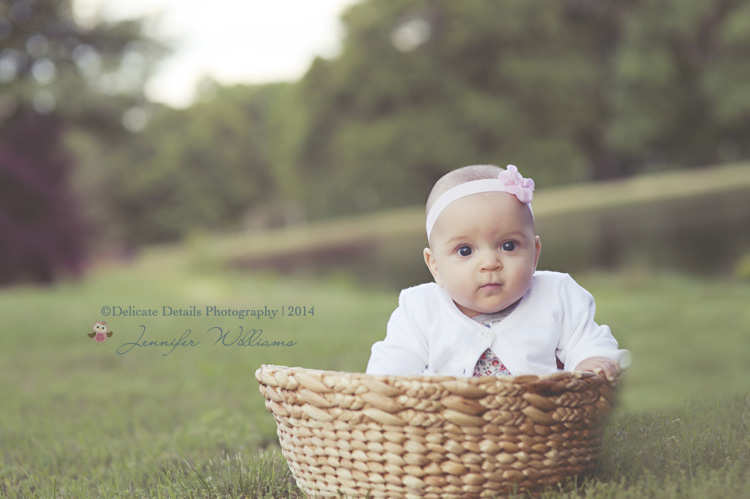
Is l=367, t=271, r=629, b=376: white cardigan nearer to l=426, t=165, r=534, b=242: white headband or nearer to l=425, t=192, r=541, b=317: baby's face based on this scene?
l=425, t=192, r=541, b=317: baby's face

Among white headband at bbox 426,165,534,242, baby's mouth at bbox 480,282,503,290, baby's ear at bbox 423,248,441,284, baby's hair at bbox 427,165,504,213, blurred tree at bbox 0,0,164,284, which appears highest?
blurred tree at bbox 0,0,164,284

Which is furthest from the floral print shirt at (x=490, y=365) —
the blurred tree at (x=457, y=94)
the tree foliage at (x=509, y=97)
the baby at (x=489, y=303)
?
the blurred tree at (x=457, y=94)

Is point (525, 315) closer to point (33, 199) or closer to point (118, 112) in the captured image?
point (33, 199)

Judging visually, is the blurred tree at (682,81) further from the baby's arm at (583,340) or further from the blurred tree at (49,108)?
the baby's arm at (583,340)

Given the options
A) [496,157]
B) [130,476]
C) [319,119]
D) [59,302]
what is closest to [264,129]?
[319,119]

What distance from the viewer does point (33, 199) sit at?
14258mm

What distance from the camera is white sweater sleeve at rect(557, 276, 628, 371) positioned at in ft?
6.49

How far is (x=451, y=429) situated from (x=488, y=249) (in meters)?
0.57

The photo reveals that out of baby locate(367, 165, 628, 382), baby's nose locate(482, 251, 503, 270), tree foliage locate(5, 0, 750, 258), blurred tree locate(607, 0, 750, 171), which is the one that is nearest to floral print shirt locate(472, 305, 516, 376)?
baby locate(367, 165, 628, 382)

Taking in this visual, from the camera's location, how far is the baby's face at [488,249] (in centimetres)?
202

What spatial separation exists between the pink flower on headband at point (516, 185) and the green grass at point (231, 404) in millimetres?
629

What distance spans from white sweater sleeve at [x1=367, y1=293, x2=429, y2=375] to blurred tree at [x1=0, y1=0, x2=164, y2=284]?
13628mm

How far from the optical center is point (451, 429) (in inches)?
66.2

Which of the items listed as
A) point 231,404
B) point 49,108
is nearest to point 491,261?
point 231,404
